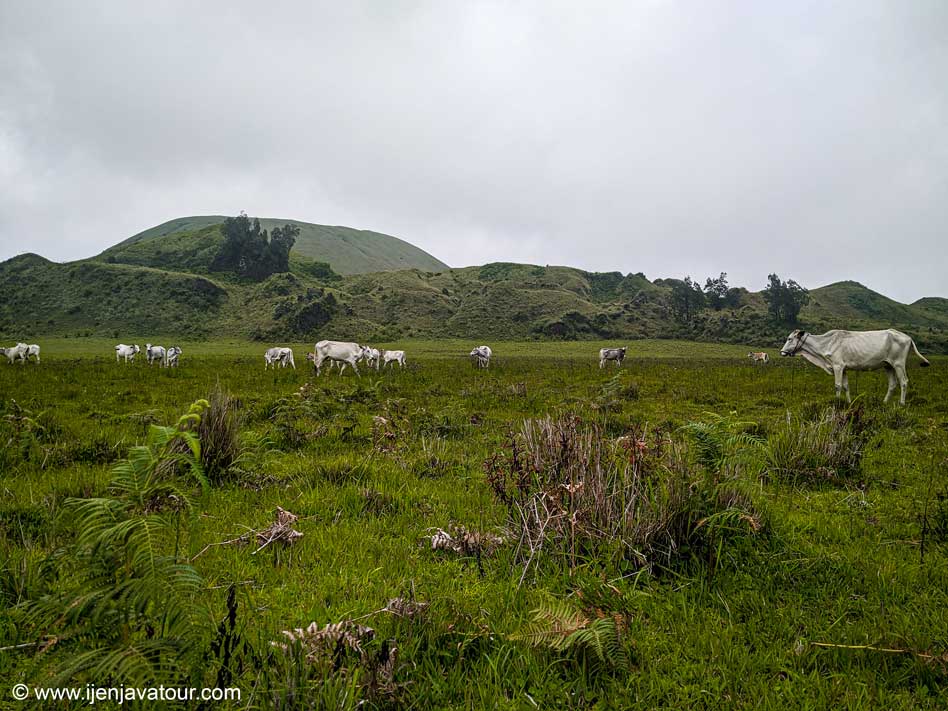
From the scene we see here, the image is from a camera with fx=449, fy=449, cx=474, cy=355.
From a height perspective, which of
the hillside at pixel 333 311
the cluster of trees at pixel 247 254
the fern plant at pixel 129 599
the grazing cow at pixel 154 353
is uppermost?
the cluster of trees at pixel 247 254

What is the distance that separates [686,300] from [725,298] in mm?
20171

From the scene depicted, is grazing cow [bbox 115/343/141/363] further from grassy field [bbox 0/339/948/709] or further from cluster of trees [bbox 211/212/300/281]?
cluster of trees [bbox 211/212/300/281]

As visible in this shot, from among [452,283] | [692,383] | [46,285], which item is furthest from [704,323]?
[46,285]

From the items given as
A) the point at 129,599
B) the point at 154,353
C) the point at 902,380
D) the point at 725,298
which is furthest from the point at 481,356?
the point at 725,298

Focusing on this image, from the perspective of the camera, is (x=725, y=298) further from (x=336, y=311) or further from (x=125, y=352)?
(x=125, y=352)

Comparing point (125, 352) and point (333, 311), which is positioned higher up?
point (333, 311)

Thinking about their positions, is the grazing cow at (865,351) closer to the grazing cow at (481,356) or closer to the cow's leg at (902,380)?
the cow's leg at (902,380)

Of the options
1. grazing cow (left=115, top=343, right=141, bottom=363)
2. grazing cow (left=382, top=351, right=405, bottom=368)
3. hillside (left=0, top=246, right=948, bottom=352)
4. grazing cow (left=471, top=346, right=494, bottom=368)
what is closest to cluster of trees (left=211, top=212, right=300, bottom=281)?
hillside (left=0, top=246, right=948, bottom=352)

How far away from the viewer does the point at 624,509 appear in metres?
3.55

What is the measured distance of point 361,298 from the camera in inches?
4021

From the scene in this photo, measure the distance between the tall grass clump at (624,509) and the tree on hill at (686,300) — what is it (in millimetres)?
107981

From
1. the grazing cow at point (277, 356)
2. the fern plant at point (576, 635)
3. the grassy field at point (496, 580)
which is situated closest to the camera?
the grassy field at point (496, 580)

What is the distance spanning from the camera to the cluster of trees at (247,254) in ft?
429

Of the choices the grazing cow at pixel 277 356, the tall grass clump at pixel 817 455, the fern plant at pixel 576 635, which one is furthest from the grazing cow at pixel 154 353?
the fern plant at pixel 576 635
